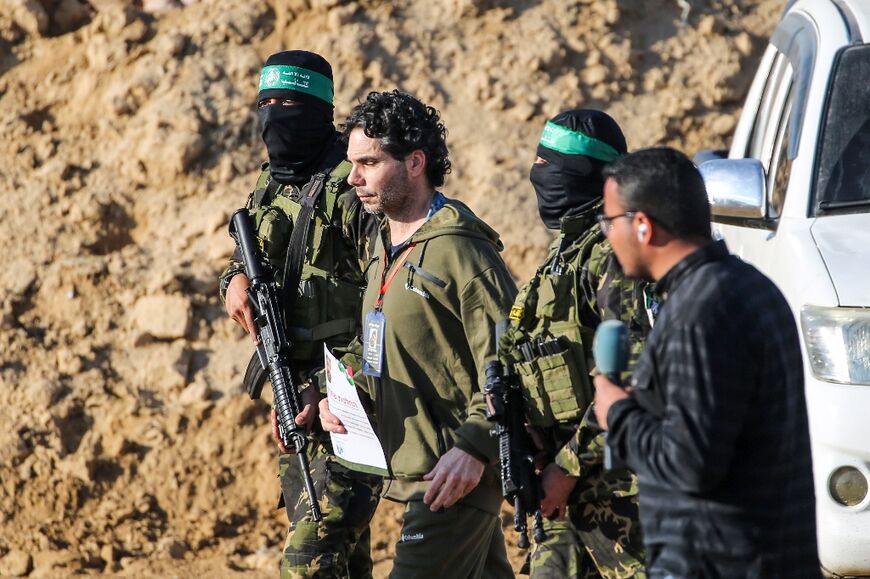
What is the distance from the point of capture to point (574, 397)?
3912 millimetres

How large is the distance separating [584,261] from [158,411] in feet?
14.8

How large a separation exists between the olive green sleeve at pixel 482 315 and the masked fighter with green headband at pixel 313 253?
0.83 m

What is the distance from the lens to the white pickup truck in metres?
4.27

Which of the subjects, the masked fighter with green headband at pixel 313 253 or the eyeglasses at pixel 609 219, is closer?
the eyeglasses at pixel 609 219

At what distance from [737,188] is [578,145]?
1057 millimetres

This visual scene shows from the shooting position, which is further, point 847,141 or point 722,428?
point 847,141

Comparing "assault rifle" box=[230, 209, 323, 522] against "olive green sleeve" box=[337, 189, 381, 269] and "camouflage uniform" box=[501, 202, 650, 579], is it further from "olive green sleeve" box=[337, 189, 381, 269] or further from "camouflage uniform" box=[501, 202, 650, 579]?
"camouflage uniform" box=[501, 202, 650, 579]

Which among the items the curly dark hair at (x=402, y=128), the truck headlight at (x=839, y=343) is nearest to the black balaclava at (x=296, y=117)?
the curly dark hair at (x=402, y=128)

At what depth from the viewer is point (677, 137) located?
9359 mm

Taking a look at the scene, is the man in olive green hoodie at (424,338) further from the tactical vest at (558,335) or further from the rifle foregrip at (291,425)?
the rifle foregrip at (291,425)

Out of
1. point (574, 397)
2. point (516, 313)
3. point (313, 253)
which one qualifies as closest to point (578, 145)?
point (516, 313)

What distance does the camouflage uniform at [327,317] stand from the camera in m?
4.92

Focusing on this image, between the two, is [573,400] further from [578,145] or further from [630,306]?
[578,145]

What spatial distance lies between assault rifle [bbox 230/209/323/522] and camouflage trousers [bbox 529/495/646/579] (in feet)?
3.65
